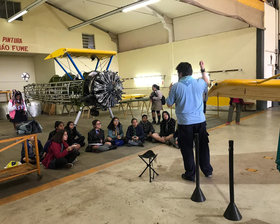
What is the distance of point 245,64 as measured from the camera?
32.0ft

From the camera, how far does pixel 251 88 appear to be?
164 inches

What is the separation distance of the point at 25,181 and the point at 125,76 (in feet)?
37.7

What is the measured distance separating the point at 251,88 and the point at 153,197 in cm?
264

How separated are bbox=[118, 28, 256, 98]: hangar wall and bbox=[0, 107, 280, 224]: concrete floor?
261 inches

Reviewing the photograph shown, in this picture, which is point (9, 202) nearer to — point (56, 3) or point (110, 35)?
point (56, 3)

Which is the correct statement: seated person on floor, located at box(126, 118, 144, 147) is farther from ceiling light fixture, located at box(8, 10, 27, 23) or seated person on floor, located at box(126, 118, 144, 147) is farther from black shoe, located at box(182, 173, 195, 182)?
ceiling light fixture, located at box(8, 10, 27, 23)

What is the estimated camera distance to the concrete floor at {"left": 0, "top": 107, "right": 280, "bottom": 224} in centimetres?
246

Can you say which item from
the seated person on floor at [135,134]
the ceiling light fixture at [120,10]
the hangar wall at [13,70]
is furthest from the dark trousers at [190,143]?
the hangar wall at [13,70]

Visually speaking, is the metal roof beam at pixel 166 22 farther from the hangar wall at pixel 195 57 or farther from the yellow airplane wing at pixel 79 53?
the yellow airplane wing at pixel 79 53

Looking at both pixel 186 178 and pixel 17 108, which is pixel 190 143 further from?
pixel 17 108

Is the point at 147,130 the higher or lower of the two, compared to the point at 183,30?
lower

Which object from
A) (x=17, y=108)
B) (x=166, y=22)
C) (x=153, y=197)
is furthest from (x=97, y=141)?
(x=166, y=22)

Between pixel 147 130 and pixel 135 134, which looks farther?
pixel 147 130

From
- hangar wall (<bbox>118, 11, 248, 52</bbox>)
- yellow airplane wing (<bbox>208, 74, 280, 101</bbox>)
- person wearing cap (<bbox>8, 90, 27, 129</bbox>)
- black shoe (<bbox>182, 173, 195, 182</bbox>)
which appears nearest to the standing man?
black shoe (<bbox>182, 173, 195, 182</bbox>)
